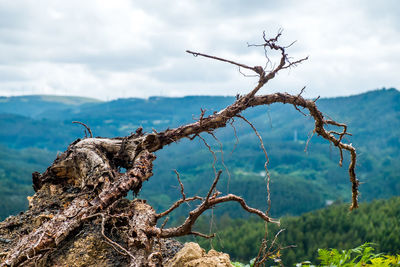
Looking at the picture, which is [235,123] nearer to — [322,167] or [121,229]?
[121,229]

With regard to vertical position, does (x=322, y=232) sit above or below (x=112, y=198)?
below

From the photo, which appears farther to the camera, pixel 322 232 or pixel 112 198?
pixel 322 232

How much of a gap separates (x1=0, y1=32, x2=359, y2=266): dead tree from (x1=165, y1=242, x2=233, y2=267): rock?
20cm

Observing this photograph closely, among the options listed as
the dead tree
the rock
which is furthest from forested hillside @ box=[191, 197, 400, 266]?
the rock

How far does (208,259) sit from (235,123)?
2.69 meters

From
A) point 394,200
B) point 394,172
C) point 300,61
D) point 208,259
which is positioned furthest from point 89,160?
point 394,172

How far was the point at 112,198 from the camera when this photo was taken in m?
5.00

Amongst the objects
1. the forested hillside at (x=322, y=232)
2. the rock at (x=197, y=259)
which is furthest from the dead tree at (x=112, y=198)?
the forested hillside at (x=322, y=232)

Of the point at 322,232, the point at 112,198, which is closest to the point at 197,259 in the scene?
the point at 112,198

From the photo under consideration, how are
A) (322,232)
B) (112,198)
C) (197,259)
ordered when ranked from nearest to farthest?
(197,259), (112,198), (322,232)

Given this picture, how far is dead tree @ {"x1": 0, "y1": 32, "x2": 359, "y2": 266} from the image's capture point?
14.5 ft

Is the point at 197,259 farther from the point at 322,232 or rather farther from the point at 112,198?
the point at 322,232

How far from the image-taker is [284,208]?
131750mm

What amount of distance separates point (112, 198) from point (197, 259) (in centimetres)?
135
